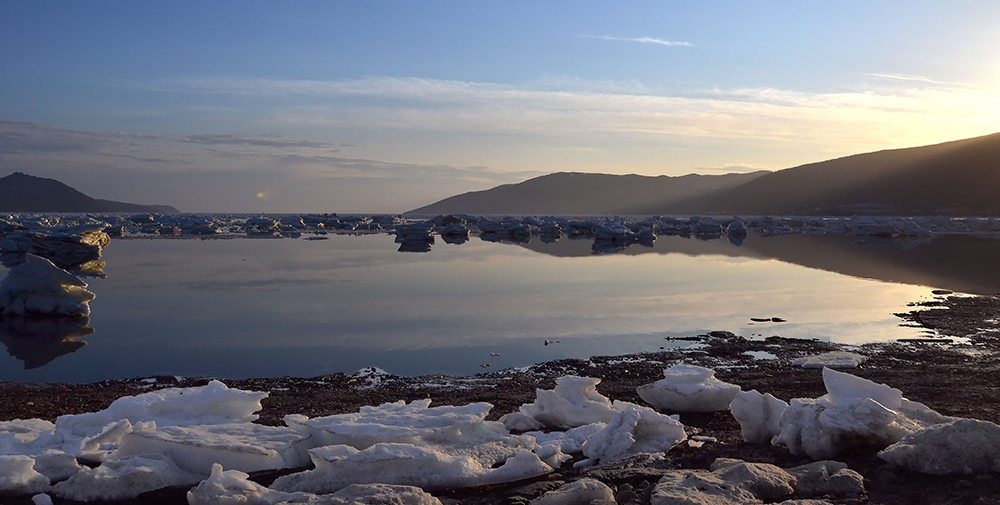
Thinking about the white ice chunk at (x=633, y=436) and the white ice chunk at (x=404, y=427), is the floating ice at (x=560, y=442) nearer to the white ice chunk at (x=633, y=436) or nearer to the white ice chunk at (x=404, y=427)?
the white ice chunk at (x=633, y=436)

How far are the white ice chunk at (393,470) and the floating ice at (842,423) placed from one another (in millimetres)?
1596

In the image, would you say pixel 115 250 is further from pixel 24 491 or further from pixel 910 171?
pixel 910 171

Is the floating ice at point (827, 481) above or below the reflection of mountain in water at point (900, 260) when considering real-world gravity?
below

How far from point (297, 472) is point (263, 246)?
90.7ft

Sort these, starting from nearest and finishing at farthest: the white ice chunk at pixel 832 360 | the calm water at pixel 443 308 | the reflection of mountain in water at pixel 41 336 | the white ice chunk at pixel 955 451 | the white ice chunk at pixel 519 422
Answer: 1. the white ice chunk at pixel 955 451
2. the white ice chunk at pixel 519 422
3. the white ice chunk at pixel 832 360
4. the calm water at pixel 443 308
5. the reflection of mountain in water at pixel 41 336

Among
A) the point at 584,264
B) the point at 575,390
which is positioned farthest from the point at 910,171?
the point at 575,390

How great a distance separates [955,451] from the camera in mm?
3484

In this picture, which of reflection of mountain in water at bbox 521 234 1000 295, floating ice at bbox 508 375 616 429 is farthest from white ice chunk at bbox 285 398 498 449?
reflection of mountain in water at bbox 521 234 1000 295

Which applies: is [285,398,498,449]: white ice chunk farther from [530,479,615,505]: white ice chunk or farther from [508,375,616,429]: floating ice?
[530,479,615,505]: white ice chunk

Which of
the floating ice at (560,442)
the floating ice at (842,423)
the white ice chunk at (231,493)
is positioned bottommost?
the floating ice at (560,442)

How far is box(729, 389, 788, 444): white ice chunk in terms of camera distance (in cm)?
426

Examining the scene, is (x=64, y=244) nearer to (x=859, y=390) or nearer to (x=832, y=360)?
(x=832, y=360)

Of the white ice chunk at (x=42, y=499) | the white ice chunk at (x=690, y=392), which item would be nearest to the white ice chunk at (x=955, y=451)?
the white ice chunk at (x=690, y=392)

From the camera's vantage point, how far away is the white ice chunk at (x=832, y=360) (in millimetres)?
6875
